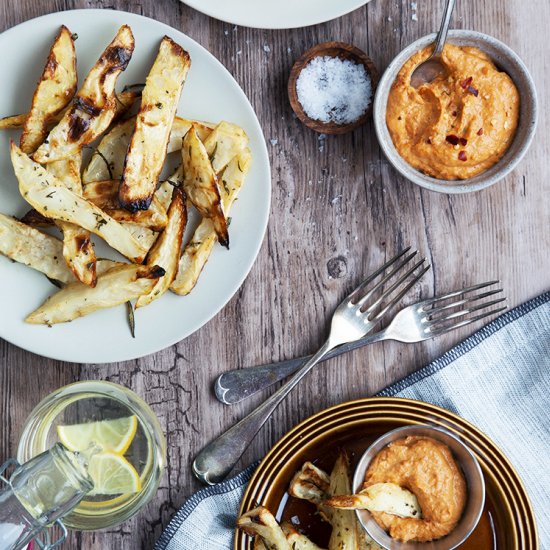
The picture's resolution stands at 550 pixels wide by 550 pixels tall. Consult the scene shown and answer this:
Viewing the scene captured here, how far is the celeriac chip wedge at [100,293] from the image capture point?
67.9 inches

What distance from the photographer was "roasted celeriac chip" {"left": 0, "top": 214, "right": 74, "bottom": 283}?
70.2 inches

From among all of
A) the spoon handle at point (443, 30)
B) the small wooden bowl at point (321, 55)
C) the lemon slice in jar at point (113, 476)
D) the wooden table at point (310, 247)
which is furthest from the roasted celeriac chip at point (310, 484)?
the spoon handle at point (443, 30)

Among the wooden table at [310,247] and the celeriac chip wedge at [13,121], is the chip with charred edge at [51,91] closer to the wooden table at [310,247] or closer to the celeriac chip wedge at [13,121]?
the celeriac chip wedge at [13,121]

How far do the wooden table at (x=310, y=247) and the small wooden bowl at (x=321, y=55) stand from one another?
57 millimetres

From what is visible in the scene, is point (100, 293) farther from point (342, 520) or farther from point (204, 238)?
point (342, 520)

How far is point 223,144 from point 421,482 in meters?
0.89

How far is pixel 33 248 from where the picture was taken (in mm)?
1801

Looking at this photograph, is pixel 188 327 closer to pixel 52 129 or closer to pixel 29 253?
pixel 29 253

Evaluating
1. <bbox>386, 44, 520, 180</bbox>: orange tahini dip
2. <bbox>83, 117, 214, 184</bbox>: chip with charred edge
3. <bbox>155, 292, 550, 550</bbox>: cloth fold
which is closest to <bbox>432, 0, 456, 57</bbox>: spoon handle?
<bbox>386, 44, 520, 180</bbox>: orange tahini dip

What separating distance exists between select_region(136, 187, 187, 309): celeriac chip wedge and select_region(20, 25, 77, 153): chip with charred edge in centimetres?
32

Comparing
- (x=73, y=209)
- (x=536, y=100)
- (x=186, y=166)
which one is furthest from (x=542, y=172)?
(x=73, y=209)

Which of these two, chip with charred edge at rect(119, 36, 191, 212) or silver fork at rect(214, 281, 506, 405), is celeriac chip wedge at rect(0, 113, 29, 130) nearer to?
chip with charred edge at rect(119, 36, 191, 212)

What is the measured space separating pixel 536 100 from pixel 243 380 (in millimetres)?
961

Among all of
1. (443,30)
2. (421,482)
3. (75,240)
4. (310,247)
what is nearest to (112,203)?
(75,240)
